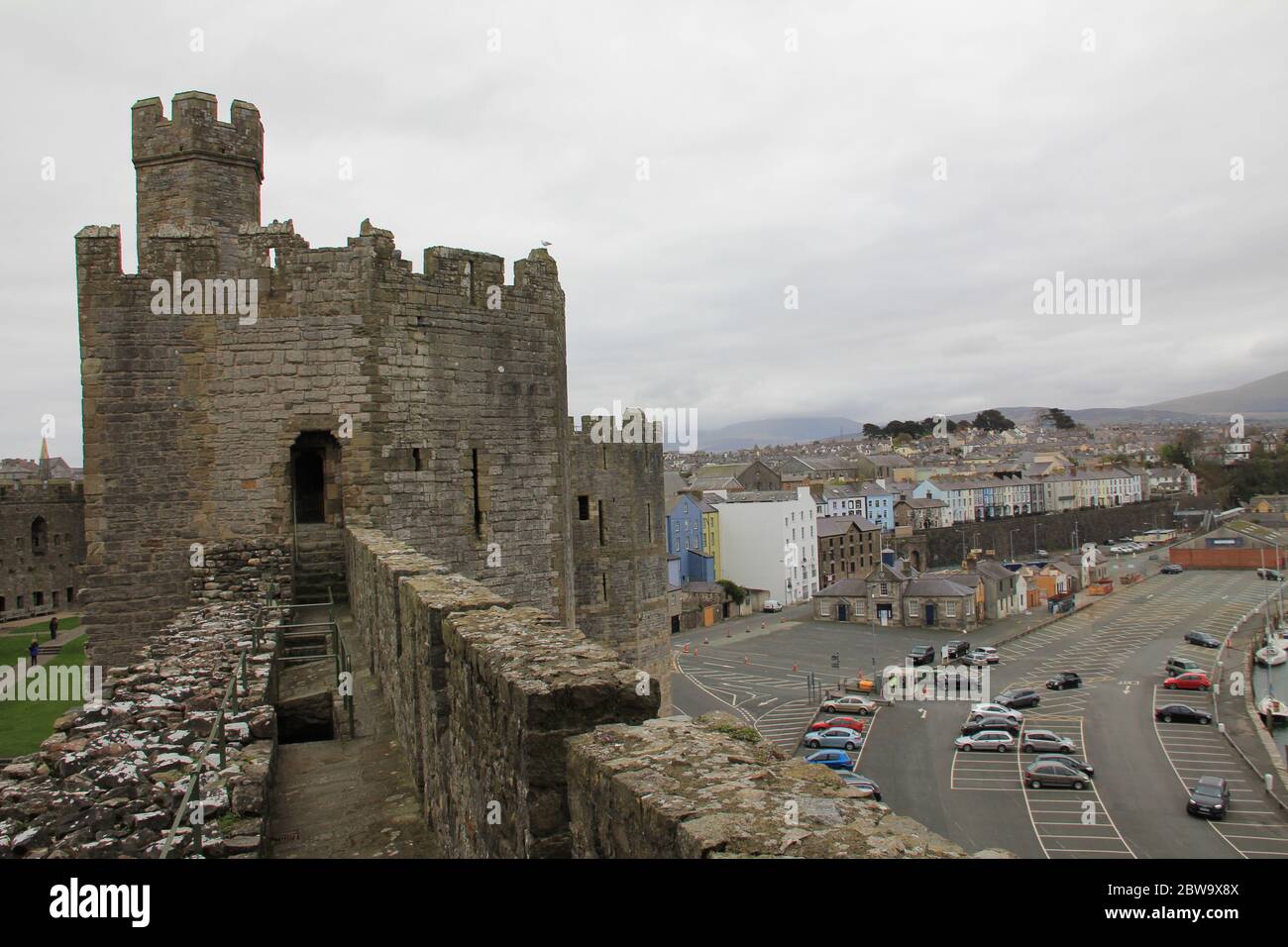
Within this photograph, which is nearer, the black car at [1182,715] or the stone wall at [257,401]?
the stone wall at [257,401]

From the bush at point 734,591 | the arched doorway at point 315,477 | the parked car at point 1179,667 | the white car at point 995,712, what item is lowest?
the parked car at point 1179,667

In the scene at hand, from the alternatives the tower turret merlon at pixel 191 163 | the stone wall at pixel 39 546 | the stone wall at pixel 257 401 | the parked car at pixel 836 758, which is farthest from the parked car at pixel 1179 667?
the stone wall at pixel 39 546

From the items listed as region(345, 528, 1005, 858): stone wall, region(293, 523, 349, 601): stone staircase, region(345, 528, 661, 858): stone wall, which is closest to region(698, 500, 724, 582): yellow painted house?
region(293, 523, 349, 601): stone staircase

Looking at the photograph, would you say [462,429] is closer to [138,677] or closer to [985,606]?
[138,677]

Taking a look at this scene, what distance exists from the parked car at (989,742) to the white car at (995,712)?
2.74 metres

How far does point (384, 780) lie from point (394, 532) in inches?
273

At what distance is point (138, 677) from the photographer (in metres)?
7.40

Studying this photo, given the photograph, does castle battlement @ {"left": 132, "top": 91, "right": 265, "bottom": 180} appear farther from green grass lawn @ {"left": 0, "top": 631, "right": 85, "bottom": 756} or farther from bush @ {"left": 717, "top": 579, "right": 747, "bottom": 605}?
bush @ {"left": 717, "top": 579, "right": 747, "bottom": 605}

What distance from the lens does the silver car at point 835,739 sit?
117ft

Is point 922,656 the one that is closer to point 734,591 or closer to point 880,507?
point 734,591

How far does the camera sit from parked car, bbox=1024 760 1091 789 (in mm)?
30812

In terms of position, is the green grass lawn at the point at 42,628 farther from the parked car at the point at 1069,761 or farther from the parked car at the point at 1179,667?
the parked car at the point at 1179,667
